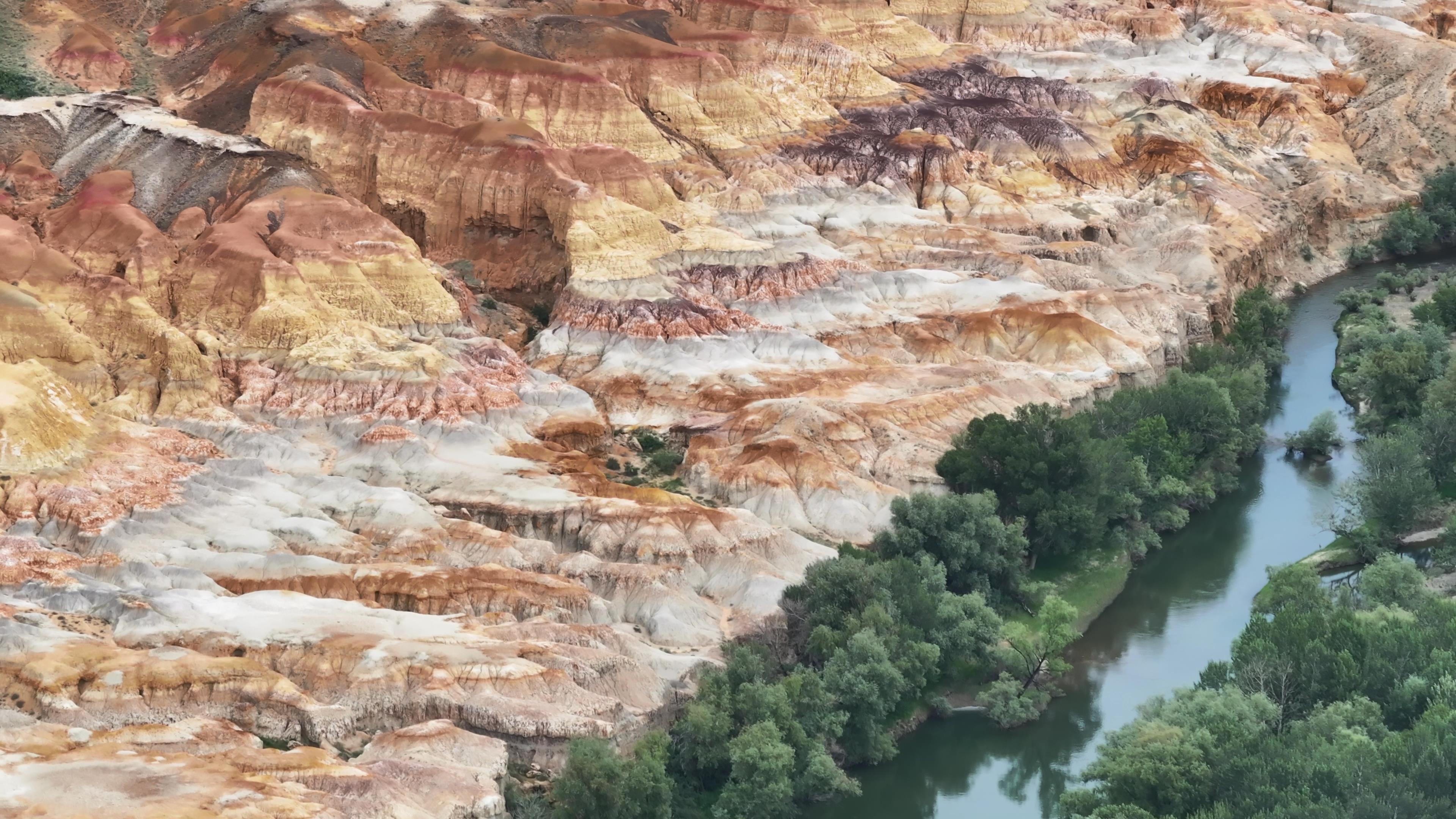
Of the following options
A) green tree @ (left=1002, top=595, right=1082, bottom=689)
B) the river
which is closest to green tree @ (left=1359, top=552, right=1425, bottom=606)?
the river

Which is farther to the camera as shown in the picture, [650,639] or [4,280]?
[4,280]

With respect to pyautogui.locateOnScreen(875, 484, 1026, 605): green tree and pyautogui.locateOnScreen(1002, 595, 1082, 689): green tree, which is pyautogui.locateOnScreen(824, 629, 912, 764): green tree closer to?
pyautogui.locateOnScreen(1002, 595, 1082, 689): green tree

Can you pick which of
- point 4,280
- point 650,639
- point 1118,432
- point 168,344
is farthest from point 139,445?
point 1118,432

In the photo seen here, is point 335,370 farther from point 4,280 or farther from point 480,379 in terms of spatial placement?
point 4,280

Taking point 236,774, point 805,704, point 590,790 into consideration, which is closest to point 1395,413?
point 805,704

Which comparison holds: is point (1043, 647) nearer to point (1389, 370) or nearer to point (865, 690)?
point (865, 690)

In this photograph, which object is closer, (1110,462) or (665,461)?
(1110,462)
